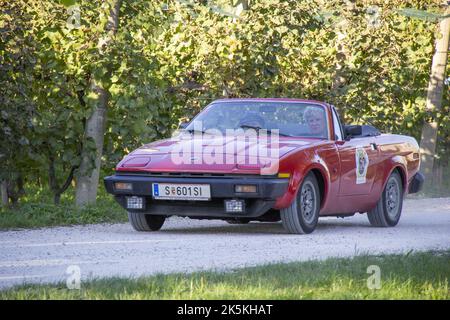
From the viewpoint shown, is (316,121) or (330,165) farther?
(316,121)

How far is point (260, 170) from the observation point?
11.0 m

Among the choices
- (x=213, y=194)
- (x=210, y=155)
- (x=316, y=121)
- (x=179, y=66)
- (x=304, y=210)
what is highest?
(x=179, y=66)

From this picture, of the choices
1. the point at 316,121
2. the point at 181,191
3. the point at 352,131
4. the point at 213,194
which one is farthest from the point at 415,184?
the point at 181,191

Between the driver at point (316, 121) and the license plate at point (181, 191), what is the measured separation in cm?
190

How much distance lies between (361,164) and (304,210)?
150 centimetres

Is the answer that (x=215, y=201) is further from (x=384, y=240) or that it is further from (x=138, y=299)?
(x=138, y=299)

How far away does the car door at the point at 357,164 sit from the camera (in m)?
12.4

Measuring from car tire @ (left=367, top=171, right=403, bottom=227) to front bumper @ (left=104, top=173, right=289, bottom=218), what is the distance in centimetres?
268

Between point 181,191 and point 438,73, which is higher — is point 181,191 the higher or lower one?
the lower one

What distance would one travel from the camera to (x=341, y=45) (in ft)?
67.6

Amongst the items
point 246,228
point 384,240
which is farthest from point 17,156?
point 384,240

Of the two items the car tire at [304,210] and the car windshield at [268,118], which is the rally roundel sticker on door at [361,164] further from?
the car tire at [304,210]

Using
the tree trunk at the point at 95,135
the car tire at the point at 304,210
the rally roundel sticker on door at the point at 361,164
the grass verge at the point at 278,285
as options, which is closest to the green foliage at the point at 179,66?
the tree trunk at the point at 95,135

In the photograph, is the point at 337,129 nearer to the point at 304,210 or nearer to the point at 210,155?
the point at 304,210
